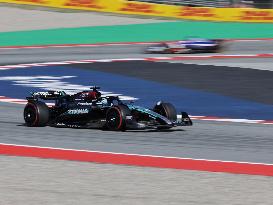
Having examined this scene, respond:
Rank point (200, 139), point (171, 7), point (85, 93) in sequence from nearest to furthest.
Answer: point (200, 139), point (85, 93), point (171, 7)

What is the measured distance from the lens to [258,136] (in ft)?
41.4

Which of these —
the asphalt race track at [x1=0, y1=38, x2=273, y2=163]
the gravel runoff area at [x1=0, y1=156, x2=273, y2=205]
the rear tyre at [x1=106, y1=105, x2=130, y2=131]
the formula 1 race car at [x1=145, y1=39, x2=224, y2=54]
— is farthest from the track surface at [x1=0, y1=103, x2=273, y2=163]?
the formula 1 race car at [x1=145, y1=39, x2=224, y2=54]

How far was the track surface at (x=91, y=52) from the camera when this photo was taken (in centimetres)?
2647

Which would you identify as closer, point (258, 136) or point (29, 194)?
point (29, 194)

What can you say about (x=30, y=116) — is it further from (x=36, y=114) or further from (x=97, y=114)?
A: (x=97, y=114)

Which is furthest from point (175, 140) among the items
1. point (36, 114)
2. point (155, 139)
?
point (36, 114)

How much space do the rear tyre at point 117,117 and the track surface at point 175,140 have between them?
0.11 m

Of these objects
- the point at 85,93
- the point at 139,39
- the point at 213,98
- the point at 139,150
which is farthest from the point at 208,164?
the point at 139,39

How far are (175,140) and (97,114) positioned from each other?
58.4 inches

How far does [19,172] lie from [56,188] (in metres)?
1.04

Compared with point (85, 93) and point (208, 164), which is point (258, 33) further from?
point (208, 164)

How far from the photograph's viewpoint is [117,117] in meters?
12.6

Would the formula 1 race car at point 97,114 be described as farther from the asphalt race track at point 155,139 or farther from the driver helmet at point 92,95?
the asphalt race track at point 155,139

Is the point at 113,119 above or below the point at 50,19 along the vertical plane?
below
